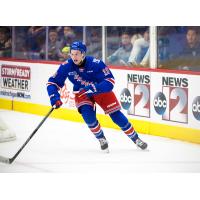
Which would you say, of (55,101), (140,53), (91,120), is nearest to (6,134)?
(55,101)

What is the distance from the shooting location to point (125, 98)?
19.9 feet

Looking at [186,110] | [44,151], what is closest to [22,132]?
[44,151]

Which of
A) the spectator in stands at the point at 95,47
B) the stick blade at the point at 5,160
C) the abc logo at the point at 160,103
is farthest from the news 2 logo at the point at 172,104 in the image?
the stick blade at the point at 5,160

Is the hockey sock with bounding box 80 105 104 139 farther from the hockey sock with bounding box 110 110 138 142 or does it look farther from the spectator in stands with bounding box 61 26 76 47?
the spectator in stands with bounding box 61 26 76 47

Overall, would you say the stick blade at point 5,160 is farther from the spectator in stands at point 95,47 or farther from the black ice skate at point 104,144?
the spectator in stands at point 95,47

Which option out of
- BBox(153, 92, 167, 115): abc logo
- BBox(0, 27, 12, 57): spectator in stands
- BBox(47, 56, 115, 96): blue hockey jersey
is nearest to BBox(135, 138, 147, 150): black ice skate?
BBox(47, 56, 115, 96): blue hockey jersey

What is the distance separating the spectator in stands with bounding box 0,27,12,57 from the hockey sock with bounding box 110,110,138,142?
2.30 ft

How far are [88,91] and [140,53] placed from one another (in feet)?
2.41

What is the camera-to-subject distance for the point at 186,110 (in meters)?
5.80

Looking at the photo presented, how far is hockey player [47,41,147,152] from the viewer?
5.42 meters

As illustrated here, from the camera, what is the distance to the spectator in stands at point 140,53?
601 cm

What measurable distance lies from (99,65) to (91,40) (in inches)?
26.5

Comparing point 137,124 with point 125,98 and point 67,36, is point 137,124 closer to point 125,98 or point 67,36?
point 125,98
